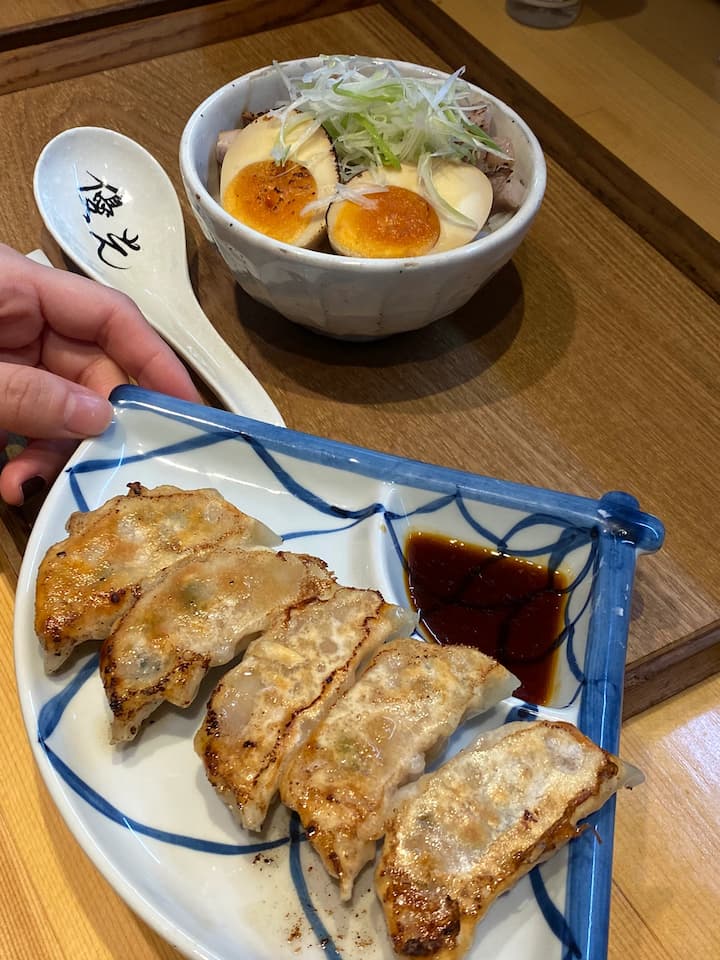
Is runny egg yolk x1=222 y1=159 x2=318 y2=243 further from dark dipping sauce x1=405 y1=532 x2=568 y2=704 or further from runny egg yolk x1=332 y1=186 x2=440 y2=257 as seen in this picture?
dark dipping sauce x1=405 y1=532 x2=568 y2=704

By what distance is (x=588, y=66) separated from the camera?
2.48 metres

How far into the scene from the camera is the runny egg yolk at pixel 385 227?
1.51m

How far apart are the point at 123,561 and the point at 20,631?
0.54ft

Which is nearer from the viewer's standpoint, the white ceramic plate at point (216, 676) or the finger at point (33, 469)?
the white ceramic plate at point (216, 676)

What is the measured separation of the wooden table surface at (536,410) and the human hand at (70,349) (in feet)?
0.40

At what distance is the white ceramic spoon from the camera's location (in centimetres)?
161

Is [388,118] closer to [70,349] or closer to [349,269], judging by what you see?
[349,269]

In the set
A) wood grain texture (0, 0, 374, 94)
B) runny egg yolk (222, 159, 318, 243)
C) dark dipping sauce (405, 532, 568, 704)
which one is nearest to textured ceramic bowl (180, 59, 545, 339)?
runny egg yolk (222, 159, 318, 243)

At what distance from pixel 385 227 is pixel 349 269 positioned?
0.58ft

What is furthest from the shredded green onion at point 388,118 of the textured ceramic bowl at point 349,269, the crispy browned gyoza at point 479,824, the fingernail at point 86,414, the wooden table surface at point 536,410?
the crispy browned gyoza at point 479,824

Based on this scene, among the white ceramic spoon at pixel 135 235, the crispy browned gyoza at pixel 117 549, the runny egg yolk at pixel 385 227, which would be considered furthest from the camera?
the white ceramic spoon at pixel 135 235

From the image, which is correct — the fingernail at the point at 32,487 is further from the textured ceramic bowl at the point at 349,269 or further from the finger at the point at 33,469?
the textured ceramic bowl at the point at 349,269

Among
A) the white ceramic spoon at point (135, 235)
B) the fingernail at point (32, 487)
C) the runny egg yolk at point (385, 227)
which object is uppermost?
the runny egg yolk at point (385, 227)

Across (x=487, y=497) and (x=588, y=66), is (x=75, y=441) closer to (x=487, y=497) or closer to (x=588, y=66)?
(x=487, y=497)
